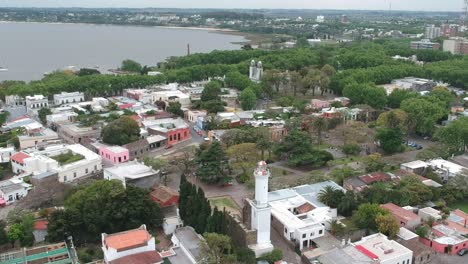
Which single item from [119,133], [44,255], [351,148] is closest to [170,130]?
[119,133]

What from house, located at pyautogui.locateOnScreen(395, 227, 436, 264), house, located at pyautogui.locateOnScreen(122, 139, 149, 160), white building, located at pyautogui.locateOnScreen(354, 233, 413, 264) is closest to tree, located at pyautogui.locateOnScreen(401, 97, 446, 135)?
house, located at pyautogui.locateOnScreen(395, 227, 436, 264)

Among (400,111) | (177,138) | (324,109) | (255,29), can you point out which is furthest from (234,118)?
(255,29)

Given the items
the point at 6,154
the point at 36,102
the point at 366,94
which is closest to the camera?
the point at 6,154

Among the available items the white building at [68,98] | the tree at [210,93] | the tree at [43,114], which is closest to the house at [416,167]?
the tree at [210,93]

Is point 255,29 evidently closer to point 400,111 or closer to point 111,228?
point 400,111

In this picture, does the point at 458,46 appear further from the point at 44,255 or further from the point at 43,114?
the point at 44,255

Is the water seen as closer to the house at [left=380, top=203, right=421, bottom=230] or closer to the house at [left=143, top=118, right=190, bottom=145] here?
the house at [left=143, top=118, right=190, bottom=145]

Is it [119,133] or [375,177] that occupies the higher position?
[119,133]
